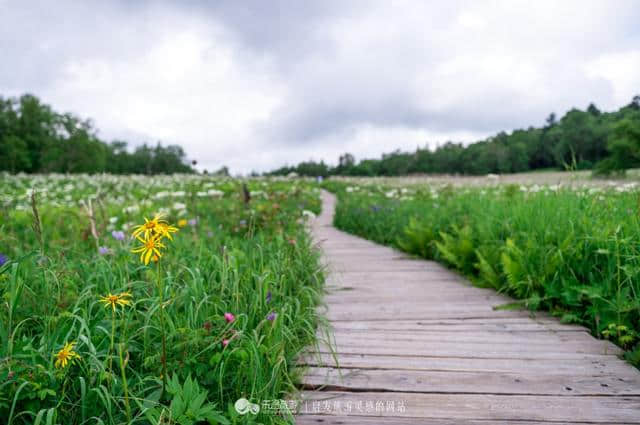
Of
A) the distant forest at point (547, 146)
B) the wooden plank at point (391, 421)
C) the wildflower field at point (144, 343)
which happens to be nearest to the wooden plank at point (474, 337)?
the wildflower field at point (144, 343)

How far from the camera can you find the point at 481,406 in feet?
6.20

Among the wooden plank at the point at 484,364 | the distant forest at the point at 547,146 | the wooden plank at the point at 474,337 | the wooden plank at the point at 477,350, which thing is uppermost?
the distant forest at the point at 547,146

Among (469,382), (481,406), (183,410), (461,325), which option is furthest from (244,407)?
(461,325)

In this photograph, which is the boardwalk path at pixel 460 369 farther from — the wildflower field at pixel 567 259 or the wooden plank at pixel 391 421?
the wildflower field at pixel 567 259

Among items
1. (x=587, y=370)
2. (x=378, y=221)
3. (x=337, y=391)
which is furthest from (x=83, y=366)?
(x=378, y=221)

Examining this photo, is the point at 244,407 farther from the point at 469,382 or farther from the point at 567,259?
the point at 567,259

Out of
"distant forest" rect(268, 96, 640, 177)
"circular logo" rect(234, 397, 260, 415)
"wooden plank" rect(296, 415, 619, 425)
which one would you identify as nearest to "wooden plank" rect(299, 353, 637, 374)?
"wooden plank" rect(296, 415, 619, 425)

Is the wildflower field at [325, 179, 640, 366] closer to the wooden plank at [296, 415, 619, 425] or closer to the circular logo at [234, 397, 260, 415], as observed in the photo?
the wooden plank at [296, 415, 619, 425]

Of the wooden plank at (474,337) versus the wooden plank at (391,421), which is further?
the wooden plank at (474,337)

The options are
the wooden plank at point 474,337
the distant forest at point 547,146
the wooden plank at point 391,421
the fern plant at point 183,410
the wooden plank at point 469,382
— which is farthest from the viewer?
the distant forest at point 547,146

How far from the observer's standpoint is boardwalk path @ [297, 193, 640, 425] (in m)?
1.86

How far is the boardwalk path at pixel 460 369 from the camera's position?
1857 millimetres

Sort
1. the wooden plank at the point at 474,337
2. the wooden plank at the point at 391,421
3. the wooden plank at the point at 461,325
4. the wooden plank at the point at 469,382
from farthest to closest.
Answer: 1. the wooden plank at the point at 461,325
2. the wooden plank at the point at 474,337
3. the wooden plank at the point at 469,382
4. the wooden plank at the point at 391,421

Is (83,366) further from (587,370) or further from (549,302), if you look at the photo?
(549,302)
